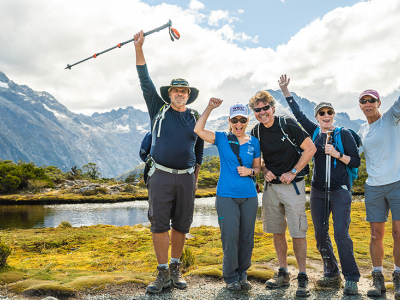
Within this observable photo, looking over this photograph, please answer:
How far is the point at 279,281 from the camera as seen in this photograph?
6.21m

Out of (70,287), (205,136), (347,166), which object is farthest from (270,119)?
(70,287)

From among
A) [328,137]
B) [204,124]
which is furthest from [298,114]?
[204,124]

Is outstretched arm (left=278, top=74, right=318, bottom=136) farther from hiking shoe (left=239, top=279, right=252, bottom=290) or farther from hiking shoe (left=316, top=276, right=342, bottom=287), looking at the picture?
hiking shoe (left=239, top=279, right=252, bottom=290)

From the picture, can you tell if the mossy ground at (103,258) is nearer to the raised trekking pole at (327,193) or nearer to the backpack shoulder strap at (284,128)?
the raised trekking pole at (327,193)

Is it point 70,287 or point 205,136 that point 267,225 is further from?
point 70,287

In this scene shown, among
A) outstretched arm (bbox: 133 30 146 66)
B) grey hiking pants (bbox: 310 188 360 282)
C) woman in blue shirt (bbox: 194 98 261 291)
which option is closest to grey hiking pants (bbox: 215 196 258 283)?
woman in blue shirt (bbox: 194 98 261 291)

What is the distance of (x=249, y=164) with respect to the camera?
5988mm

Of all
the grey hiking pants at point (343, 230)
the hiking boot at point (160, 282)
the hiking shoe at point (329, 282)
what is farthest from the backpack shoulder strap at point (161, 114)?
the hiking shoe at point (329, 282)

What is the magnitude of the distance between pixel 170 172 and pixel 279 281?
313 cm

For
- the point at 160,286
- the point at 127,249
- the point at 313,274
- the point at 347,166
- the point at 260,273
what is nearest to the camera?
the point at 160,286

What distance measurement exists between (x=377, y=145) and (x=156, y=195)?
438 centimetres

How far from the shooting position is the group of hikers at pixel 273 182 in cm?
584

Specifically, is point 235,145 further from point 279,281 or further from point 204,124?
point 279,281

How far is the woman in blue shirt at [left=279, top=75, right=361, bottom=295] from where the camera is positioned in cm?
592
